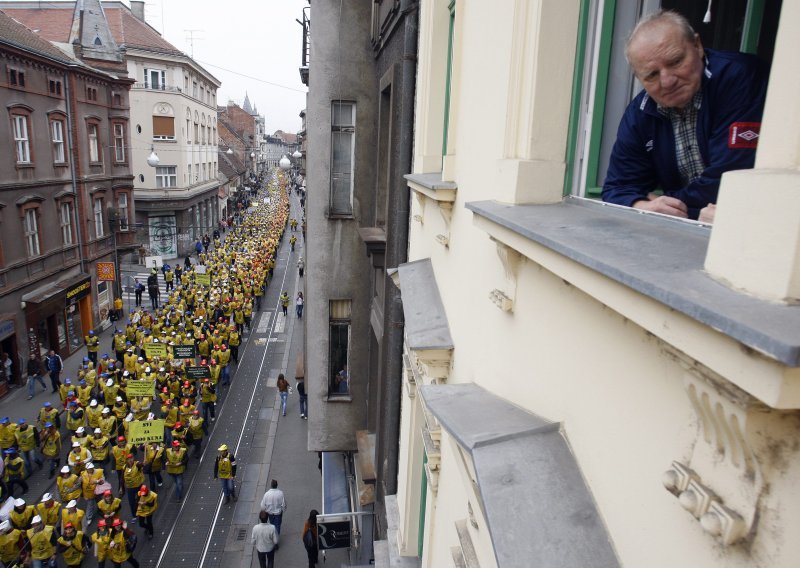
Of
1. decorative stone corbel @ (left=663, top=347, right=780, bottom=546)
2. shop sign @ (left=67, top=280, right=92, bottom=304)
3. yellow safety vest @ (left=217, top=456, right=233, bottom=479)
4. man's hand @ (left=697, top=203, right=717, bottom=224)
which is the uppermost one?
man's hand @ (left=697, top=203, right=717, bottom=224)

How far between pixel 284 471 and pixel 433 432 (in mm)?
12563

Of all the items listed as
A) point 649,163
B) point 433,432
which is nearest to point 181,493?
point 433,432

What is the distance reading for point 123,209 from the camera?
29.0 metres

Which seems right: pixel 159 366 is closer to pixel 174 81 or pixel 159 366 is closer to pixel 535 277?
pixel 535 277

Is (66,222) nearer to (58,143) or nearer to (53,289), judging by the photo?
(58,143)

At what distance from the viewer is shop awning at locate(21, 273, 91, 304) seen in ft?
67.8

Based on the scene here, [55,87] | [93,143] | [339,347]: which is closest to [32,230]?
[55,87]

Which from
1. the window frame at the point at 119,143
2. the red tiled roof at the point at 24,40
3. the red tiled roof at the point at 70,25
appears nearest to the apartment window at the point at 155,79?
the red tiled roof at the point at 70,25

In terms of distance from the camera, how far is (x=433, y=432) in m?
4.43

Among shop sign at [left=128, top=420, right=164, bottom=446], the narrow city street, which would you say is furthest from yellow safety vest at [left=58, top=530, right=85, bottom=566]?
shop sign at [left=128, top=420, right=164, bottom=446]

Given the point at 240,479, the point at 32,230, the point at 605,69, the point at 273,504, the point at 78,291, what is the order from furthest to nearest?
1. the point at 78,291
2. the point at 32,230
3. the point at 240,479
4. the point at 273,504
5. the point at 605,69

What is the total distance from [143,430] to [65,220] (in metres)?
13.9

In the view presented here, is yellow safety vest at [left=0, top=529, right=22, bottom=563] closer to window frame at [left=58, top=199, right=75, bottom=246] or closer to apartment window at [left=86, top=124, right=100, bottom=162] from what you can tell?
window frame at [left=58, top=199, right=75, bottom=246]

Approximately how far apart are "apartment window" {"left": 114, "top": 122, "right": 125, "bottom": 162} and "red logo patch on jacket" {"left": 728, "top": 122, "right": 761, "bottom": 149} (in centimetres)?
3050
